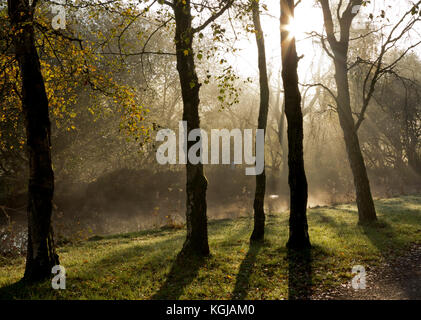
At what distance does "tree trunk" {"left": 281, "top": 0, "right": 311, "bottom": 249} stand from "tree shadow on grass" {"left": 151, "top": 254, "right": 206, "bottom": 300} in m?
2.69

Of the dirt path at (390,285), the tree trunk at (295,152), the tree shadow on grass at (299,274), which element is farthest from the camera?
the tree trunk at (295,152)

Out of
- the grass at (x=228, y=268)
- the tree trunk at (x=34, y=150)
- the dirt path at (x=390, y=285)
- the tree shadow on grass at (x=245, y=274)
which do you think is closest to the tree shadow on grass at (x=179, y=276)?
the grass at (x=228, y=268)

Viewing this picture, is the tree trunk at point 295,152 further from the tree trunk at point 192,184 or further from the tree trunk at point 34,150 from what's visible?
the tree trunk at point 34,150

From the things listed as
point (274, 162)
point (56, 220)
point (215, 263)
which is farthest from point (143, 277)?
point (274, 162)

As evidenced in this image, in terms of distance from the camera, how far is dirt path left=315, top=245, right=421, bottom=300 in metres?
6.11

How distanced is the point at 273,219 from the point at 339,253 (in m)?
8.26

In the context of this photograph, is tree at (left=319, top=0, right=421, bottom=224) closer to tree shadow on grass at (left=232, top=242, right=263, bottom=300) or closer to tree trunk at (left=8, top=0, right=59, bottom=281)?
tree shadow on grass at (left=232, top=242, right=263, bottom=300)

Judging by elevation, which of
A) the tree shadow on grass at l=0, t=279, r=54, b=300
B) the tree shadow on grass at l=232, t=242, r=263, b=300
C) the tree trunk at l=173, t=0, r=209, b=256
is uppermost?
the tree trunk at l=173, t=0, r=209, b=256

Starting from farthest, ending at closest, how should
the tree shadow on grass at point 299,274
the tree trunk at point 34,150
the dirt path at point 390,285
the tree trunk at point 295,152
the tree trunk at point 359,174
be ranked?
the tree trunk at point 359,174
the tree trunk at point 295,152
the tree trunk at point 34,150
the tree shadow on grass at point 299,274
the dirt path at point 390,285

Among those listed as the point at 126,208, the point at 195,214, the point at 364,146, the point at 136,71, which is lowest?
the point at 126,208

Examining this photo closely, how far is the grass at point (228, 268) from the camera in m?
6.54

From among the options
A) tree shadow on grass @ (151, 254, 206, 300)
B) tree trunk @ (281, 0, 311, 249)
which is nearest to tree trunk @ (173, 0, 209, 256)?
tree shadow on grass @ (151, 254, 206, 300)
